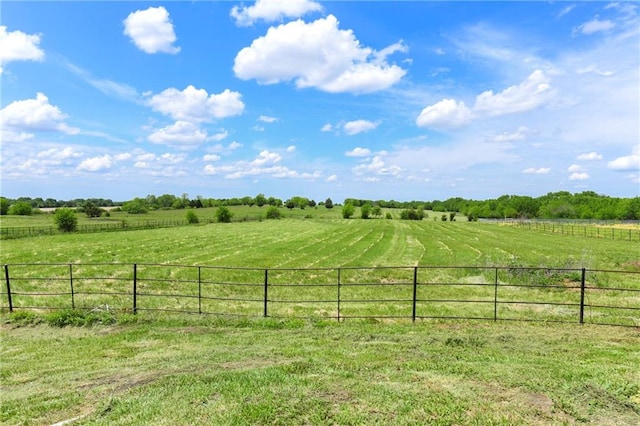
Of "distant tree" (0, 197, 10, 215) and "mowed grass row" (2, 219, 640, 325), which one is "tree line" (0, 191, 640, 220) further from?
"mowed grass row" (2, 219, 640, 325)

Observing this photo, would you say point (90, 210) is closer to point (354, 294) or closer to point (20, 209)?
point (20, 209)

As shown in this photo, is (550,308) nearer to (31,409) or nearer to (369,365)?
(369,365)

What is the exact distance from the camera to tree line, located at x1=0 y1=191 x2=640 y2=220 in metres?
111

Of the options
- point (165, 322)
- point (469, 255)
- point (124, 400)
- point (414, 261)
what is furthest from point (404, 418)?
point (469, 255)

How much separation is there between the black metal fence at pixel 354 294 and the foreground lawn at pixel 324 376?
1870 mm

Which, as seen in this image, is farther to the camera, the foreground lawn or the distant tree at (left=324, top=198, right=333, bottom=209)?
the distant tree at (left=324, top=198, right=333, bottom=209)

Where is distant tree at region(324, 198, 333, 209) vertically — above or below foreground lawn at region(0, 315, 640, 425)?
above

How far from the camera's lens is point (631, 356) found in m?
6.73

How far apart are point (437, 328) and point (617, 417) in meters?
4.76

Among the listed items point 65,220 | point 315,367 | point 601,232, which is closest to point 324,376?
point 315,367

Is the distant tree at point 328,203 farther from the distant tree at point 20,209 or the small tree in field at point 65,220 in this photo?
the small tree in field at point 65,220

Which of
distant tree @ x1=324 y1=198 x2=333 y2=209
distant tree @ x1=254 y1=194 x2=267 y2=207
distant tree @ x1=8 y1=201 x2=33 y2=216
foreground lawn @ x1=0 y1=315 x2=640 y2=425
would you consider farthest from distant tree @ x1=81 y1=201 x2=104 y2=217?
foreground lawn @ x1=0 y1=315 x2=640 y2=425

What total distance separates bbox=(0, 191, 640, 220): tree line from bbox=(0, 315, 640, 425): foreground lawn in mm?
99555

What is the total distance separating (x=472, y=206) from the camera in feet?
506
